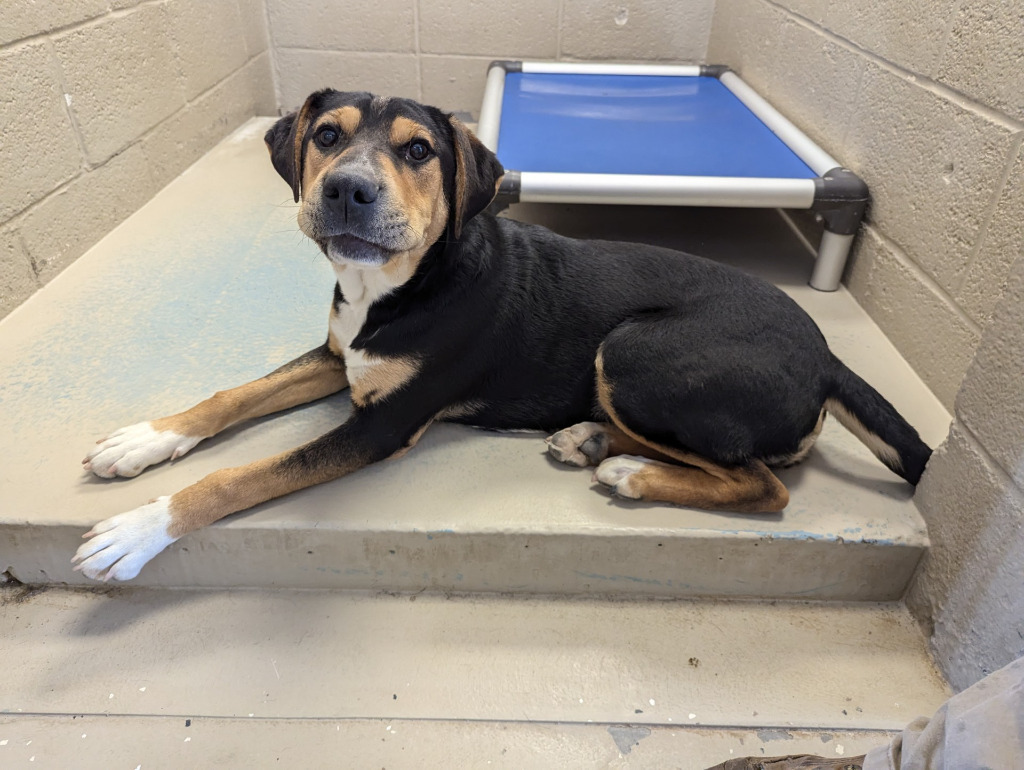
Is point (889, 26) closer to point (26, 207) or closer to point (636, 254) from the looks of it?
point (636, 254)

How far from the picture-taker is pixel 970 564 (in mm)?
1860

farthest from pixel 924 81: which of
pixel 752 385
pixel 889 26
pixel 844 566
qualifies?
pixel 844 566

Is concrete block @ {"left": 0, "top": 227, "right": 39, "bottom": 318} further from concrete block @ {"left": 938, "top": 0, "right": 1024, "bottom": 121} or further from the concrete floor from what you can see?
concrete block @ {"left": 938, "top": 0, "right": 1024, "bottom": 121}

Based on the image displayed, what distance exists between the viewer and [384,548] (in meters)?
2.05

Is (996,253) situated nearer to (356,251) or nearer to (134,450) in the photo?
(356,251)

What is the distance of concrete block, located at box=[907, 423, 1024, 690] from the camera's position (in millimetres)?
1720

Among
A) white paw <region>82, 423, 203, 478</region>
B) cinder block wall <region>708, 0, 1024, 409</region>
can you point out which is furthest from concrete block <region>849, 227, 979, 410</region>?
white paw <region>82, 423, 203, 478</region>

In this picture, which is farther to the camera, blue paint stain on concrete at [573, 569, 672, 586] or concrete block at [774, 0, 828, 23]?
concrete block at [774, 0, 828, 23]

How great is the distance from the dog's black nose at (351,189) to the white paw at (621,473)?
1037mm

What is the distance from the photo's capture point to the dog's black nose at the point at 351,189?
175 cm

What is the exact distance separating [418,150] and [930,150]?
2088 mm

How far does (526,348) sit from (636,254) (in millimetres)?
489

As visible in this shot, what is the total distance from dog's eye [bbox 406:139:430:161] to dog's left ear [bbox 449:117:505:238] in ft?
0.35

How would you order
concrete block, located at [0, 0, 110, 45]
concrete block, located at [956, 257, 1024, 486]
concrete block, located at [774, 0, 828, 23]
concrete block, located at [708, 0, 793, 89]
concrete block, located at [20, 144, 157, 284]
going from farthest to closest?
1. concrete block, located at [708, 0, 793, 89]
2. concrete block, located at [774, 0, 828, 23]
3. concrete block, located at [20, 144, 157, 284]
4. concrete block, located at [0, 0, 110, 45]
5. concrete block, located at [956, 257, 1024, 486]
